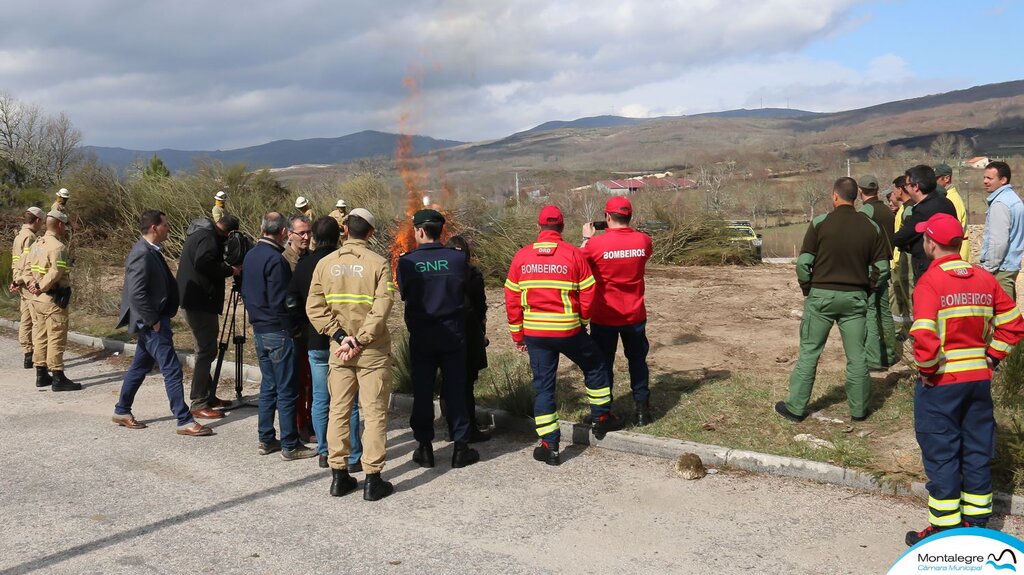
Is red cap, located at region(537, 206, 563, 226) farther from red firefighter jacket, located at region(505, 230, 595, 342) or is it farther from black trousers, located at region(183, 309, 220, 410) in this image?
black trousers, located at region(183, 309, 220, 410)

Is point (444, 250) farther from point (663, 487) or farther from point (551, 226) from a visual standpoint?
point (663, 487)

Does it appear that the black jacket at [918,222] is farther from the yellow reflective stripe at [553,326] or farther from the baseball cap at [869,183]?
the yellow reflective stripe at [553,326]

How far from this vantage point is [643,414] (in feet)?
22.4

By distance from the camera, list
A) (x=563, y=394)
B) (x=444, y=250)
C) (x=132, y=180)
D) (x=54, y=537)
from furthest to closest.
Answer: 1. (x=132, y=180)
2. (x=563, y=394)
3. (x=444, y=250)
4. (x=54, y=537)

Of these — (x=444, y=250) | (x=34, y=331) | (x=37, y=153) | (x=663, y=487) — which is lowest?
(x=663, y=487)

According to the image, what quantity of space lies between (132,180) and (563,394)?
763 inches

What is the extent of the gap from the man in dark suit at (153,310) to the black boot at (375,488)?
242 cm

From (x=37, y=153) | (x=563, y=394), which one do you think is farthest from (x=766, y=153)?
(x=563, y=394)

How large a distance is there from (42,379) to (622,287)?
697cm

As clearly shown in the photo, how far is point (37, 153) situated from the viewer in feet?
144

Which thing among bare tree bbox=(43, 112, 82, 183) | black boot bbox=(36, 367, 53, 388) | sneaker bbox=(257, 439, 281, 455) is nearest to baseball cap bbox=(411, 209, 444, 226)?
sneaker bbox=(257, 439, 281, 455)

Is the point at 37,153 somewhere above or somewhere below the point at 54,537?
above

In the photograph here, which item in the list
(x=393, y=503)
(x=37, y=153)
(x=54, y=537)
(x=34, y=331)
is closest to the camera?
(x=54, y=537)

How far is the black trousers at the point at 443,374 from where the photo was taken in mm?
6023
